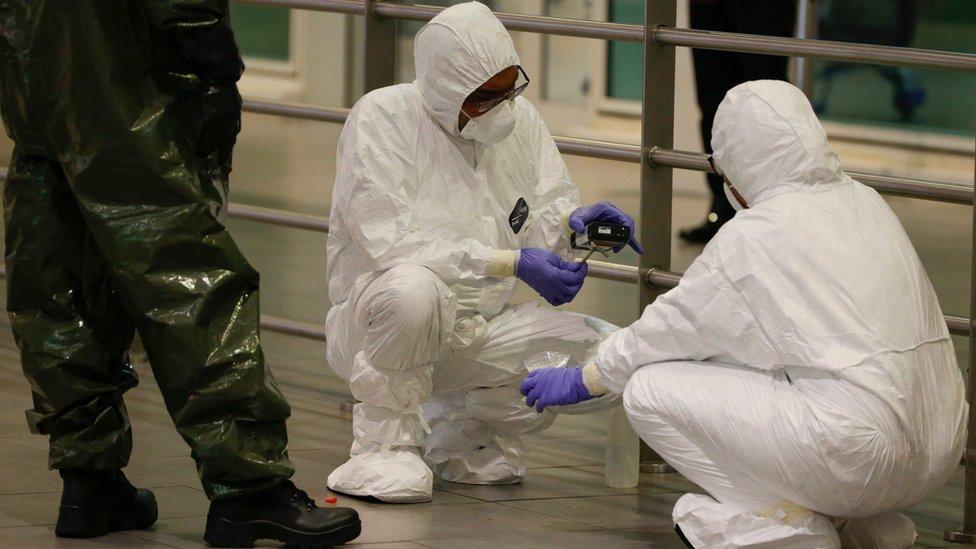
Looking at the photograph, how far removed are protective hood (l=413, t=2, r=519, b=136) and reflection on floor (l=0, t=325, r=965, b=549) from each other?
2.62 feet

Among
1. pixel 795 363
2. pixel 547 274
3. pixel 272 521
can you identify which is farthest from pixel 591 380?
pixel 272 521

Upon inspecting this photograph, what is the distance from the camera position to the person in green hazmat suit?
2.75m

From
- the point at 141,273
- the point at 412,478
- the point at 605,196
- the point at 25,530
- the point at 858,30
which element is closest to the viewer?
the point at 141,273

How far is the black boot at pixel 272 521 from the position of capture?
2.85 meters

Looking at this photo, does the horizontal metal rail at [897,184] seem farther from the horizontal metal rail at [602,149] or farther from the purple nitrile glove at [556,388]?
the purple nitrile glove at [556,388]

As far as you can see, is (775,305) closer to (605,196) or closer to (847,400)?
(847,400)

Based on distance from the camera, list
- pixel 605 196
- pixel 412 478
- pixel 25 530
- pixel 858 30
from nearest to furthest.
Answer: pixel 25 530 → pixel 412 478 → pixel 605 196 → pixel 858 30

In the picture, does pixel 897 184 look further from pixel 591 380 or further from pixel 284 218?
pixel 284 218

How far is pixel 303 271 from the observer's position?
6.51 metres

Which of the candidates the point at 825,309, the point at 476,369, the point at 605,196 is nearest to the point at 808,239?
the point at 825,309

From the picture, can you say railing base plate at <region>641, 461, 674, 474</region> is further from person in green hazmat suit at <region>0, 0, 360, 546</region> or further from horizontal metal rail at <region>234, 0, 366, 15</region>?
horizontal metal rail at <region>234, 0, 366, 15</region>

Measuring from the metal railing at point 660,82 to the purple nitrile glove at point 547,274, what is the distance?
1.33 feet

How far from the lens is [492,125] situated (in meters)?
3.45

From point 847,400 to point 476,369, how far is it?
3.19ft
